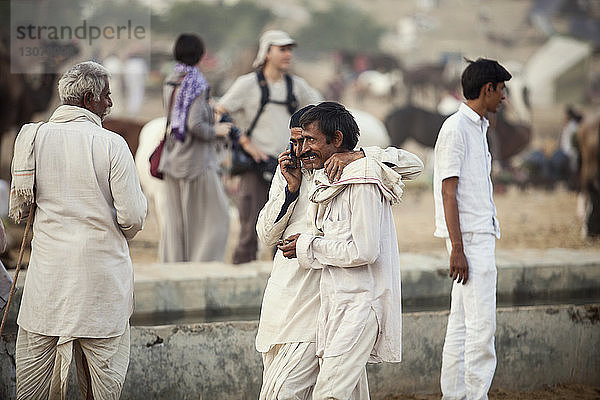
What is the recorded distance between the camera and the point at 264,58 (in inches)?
262

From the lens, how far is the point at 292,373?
3.41 metres

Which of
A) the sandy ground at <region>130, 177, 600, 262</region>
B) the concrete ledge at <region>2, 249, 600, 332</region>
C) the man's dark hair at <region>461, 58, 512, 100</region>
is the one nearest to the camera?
the man's dark hair at <region>461, 58, 512, 100</region>

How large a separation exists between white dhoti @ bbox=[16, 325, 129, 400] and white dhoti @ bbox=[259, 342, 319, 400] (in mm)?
700

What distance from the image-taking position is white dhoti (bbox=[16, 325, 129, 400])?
371 centimetres

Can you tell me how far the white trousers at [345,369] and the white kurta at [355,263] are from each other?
1.1 inches

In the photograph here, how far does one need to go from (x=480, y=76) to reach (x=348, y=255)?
1.49 meters

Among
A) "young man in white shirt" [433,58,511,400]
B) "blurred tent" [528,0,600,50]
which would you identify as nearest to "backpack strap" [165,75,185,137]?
"young man in white shirt" [433,58,511,400]

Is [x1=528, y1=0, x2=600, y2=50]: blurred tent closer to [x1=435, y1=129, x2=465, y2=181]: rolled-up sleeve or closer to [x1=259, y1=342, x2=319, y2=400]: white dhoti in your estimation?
[x1=435, y1=129, x2=465, y2=181]: rolled-up sleeve

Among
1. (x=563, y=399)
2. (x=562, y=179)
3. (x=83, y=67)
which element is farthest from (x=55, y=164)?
(x=562, y=179)

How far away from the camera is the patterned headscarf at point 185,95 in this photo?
6.63 meters

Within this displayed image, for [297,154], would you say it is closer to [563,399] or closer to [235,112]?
[563,399]

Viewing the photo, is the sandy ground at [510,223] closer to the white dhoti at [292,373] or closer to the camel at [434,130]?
the camel at [434,130]

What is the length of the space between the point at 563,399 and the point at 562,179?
13.2 metres

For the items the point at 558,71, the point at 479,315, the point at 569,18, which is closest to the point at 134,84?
the point at 558,71
